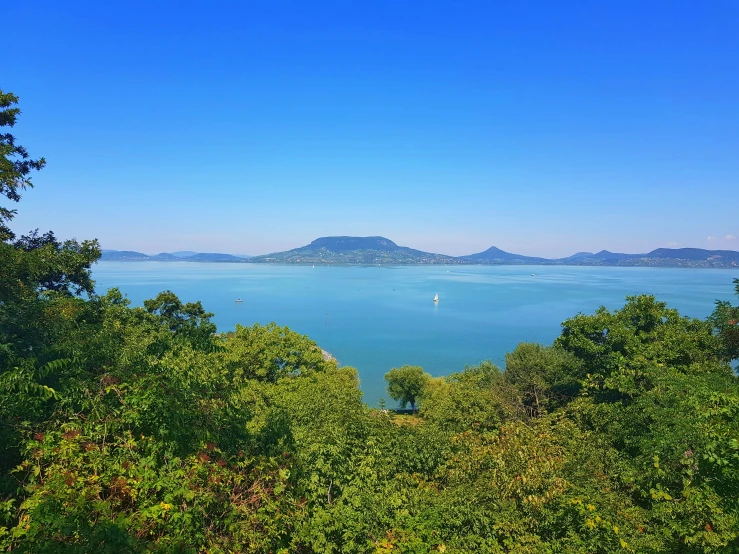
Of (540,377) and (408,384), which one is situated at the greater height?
(540,377)

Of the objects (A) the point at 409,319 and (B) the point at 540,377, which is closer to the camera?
(B) the point at 540,377

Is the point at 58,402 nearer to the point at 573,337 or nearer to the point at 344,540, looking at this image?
the point at 344,540

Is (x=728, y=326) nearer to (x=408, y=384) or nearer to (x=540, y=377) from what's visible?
(x=540, y=377)

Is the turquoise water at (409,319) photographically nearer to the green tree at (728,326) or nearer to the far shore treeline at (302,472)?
the green tree at (728,326)

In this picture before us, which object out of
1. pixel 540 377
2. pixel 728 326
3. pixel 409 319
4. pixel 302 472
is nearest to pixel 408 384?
pixel 540 377

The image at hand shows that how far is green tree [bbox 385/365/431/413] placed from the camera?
3484 centimetres

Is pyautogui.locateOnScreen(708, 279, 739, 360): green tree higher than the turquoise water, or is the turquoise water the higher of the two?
pyautogui.locateOnScreen(708, 279, 739, 360): green tree

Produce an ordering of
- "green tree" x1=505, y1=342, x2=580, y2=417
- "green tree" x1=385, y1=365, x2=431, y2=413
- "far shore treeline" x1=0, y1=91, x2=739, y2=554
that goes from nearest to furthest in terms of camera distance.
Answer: "far shore treeline" x1=0, y1=91, x2=739, y2=554, "green tree" x1=505, y1=342, x2=580, y2=417, "green tree" x1=385, y1=365, x2=431, y2=413

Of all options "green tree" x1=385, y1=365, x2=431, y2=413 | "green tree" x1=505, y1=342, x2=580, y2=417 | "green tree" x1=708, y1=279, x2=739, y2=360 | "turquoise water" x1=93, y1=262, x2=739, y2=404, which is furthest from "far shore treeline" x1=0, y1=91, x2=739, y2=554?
"turquoise water" x1=93, y1=262, x2=739, y2=404

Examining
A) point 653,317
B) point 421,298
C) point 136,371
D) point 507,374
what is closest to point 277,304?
point 421,298

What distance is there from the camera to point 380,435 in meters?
9.05

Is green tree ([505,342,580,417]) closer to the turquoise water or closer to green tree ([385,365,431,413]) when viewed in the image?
green tree ([385,365,431,413])

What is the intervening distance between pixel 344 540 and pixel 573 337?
17888mm

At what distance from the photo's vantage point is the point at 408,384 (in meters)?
35.0
